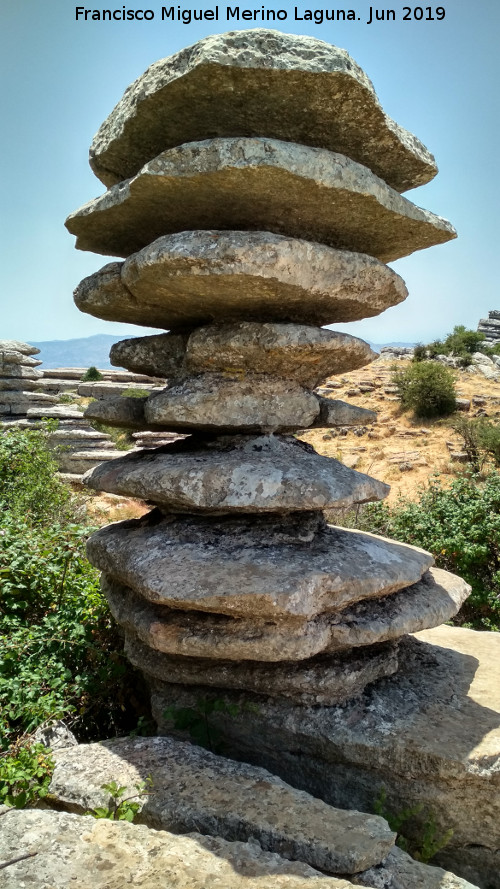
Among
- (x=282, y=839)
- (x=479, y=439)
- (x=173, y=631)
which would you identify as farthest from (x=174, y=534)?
(x=479, y=439)

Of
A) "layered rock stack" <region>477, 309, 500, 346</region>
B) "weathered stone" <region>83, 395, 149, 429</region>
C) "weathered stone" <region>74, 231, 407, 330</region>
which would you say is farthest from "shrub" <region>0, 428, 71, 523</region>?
"layered rock stack" <region>477, 309, 500, 346</region>

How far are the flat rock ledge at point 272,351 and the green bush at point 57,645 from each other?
2.15 m

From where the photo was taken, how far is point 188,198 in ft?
11.4

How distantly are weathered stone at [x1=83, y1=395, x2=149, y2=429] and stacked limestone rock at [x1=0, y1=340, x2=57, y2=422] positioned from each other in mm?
14005

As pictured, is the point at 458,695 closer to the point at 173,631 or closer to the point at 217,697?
the point at 217,697

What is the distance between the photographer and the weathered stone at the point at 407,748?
10.4 feet

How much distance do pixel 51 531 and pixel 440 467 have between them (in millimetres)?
12649

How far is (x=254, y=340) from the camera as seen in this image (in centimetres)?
369

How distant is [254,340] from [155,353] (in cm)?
98

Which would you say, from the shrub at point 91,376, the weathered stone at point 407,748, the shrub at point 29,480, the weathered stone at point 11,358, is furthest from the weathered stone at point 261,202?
the shrub at point 91,376

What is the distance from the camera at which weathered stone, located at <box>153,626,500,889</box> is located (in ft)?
10.4

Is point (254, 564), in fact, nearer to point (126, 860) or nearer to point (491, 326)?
point (126, 860)

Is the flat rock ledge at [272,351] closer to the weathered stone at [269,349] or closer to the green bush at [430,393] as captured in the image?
the weathered stone at [269,349]

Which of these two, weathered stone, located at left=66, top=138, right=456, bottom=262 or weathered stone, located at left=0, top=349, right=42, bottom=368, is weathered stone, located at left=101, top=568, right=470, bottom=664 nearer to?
weathered stone, located at left=66, top=138, right=456, bottom=262
